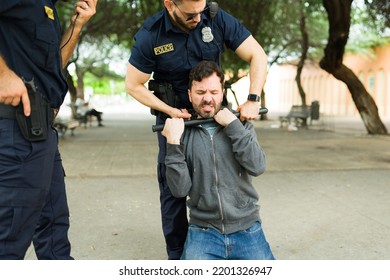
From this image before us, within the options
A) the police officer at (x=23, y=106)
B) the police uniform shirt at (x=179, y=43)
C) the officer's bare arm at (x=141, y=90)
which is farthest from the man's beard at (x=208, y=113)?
the police officer at (x=23, y=106)

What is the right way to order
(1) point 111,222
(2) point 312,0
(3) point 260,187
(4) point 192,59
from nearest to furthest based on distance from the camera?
1. (4) point 192,59
2. (1) point 111,222
3. (3) point 260,187
4. (2) point 312,0

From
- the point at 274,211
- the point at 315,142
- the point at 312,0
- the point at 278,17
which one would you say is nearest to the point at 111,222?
the point at 274,211

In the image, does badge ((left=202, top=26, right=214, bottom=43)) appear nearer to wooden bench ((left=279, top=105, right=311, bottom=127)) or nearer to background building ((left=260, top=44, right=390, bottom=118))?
wooden bench ((left=279, top=105, right=311, bottom=127))

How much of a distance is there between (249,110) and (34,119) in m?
1.19

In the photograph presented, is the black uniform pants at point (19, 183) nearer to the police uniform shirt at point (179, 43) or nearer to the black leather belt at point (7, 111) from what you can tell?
the black leather belt at point (7, 111)

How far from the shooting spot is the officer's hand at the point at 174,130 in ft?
8.55

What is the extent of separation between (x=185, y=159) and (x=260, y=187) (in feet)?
13.3

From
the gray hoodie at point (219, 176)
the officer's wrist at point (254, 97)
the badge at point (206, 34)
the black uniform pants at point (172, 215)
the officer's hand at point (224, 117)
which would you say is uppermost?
the badge at point (206, 34)

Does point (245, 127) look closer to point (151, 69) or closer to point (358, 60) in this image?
point (151, 69)

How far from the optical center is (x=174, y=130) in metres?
2.62

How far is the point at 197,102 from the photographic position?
273 cm

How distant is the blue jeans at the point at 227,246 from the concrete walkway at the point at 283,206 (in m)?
1.22

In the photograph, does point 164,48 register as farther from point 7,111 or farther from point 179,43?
point 7,111

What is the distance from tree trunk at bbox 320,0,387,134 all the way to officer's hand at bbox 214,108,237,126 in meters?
11.6
